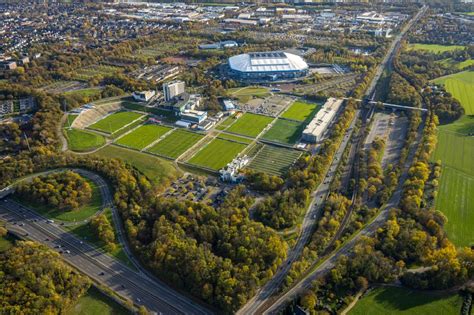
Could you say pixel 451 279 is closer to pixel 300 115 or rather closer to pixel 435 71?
pixel 300 115

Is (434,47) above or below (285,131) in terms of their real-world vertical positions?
above

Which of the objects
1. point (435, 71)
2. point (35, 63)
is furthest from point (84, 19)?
point (435, 71)

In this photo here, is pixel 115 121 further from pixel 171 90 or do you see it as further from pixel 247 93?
pixel 247 93

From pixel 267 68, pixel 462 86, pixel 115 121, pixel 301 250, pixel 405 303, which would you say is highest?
pixel 267 68

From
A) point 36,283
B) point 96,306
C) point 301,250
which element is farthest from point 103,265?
→ point 301,250

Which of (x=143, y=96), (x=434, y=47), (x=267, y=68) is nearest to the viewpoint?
(x=143, y=96)

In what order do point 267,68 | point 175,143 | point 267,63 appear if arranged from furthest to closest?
point 267,63
point 267,68
point 175,143

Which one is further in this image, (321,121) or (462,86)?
(462,86)

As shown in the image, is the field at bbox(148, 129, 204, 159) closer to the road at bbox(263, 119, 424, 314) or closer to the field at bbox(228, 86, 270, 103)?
the field at bbox(228, 86, 270, 103)
